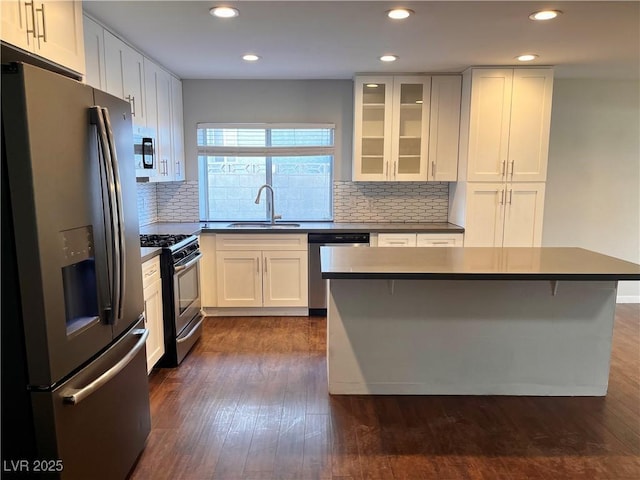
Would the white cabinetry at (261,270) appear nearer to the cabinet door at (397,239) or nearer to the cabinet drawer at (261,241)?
the cabinet drawer at (261,241)

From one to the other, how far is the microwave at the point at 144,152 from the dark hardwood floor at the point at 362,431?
151cm

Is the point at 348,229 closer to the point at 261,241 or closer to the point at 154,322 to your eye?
the point at 261,241

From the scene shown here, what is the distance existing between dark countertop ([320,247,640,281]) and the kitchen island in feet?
0.10

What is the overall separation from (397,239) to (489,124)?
1339 millimetres

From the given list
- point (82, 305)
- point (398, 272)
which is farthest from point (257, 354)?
point (82, 305)

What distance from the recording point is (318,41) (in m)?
3.17

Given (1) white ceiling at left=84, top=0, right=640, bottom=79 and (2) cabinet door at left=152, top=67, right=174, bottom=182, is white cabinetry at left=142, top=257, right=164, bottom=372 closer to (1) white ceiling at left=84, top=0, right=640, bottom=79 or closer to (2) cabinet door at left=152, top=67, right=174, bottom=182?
(2) cabinet door at left=152, top=67, right=174, bottom=182

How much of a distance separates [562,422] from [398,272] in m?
1.32

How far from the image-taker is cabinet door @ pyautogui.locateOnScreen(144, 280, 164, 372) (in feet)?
9.45

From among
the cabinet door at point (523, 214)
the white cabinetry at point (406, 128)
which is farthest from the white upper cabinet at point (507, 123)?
the white cabinetry at point (406, 128)

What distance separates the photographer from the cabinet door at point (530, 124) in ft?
13.2

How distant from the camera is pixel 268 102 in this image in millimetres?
4668

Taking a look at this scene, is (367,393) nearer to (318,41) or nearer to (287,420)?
(287,420)

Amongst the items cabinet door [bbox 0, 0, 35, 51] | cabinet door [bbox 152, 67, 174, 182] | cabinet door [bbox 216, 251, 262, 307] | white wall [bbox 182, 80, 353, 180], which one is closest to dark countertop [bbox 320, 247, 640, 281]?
cabinet door [bbox 216, 251, 262, 307]
